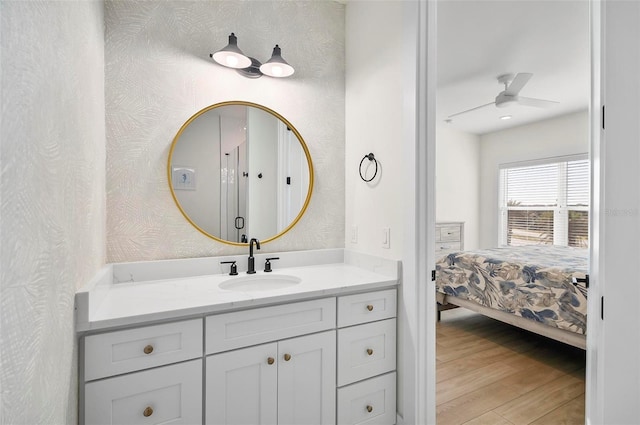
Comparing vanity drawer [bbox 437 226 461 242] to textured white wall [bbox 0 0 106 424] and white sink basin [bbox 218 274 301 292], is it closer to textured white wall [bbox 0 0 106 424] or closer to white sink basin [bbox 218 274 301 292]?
white sink basin [bbox 218 274 301 292]

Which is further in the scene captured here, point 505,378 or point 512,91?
point 512,91

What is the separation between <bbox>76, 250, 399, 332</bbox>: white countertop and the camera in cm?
113

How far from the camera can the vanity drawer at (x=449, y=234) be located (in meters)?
4.91

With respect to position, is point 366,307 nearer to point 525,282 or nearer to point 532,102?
point 525,282

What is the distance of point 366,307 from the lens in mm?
1599

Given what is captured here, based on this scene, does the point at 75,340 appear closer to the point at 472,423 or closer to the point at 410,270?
the point at 410,270

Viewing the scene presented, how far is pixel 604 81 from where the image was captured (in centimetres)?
109

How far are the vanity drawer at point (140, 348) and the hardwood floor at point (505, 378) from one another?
1.50 meters

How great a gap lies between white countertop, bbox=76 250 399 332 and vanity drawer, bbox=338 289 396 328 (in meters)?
0.05

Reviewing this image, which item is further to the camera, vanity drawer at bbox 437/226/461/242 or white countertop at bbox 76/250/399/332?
vanity drawer at bbox 437/226/461/242

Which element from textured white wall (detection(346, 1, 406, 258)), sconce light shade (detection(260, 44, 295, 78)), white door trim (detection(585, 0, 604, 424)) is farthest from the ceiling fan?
sconce light shade (detection(260, 44, 295, 78))

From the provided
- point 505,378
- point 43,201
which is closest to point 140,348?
point 43,201

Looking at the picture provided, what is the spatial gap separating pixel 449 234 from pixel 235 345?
4.36m

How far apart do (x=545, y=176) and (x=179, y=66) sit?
533 cm
